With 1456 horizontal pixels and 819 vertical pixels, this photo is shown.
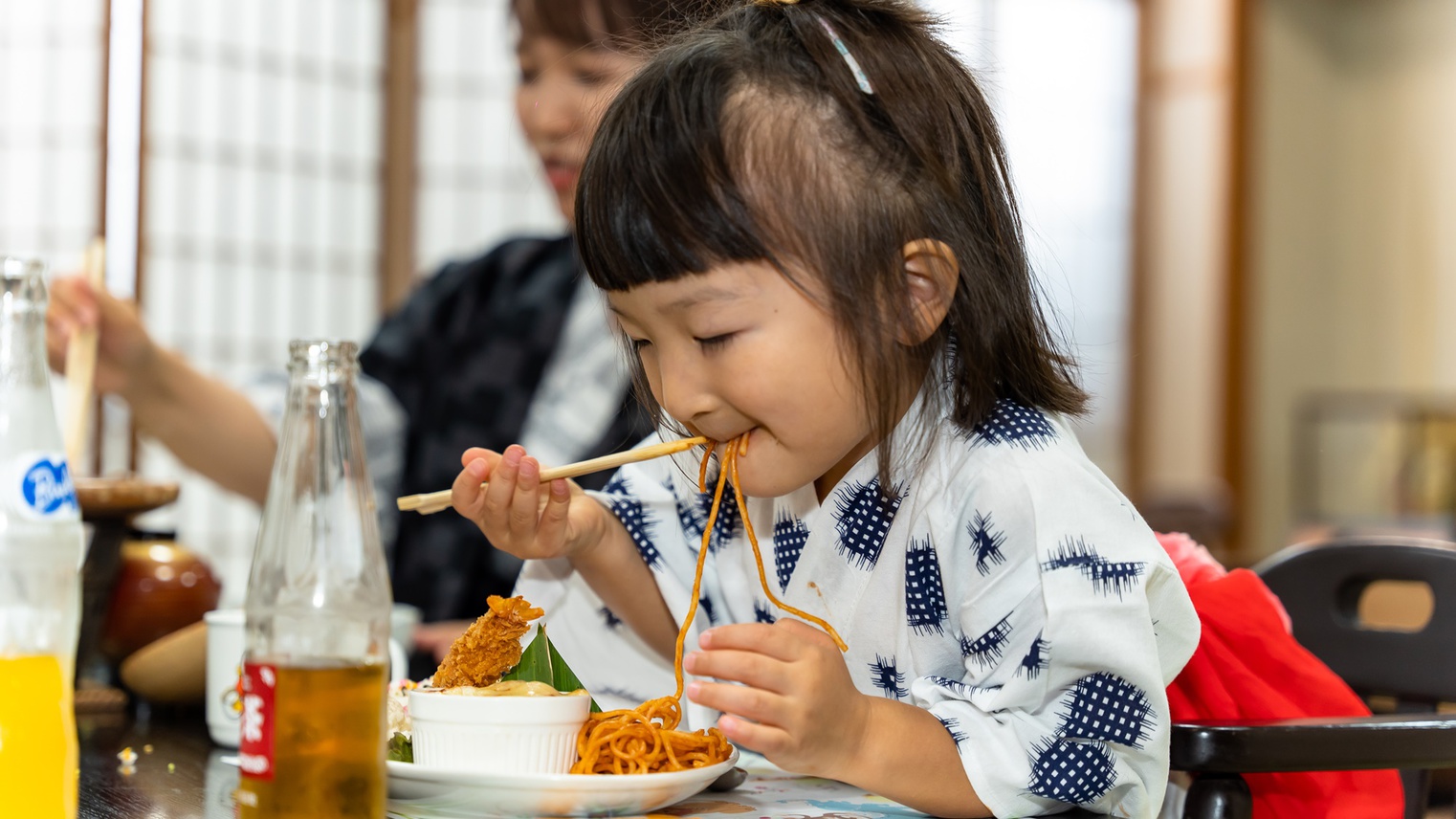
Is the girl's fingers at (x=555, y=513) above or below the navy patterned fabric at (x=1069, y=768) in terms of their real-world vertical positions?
above

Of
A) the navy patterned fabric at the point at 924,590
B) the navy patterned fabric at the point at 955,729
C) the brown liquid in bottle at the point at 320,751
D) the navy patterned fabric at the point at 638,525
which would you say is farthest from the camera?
the navy patterned fabric at the point at 638,525

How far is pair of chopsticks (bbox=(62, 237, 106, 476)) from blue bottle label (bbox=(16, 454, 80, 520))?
0.93 ft

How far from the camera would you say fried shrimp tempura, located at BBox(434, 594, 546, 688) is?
2.59ft

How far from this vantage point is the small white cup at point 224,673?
0.96 m

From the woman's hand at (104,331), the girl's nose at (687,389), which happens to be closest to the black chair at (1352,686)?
the girl's nose at (687,389)

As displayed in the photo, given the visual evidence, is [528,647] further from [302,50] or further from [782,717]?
[302,50]

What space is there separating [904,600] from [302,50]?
4070mm

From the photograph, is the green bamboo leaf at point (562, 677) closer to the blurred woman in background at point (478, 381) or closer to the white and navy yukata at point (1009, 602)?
the white and navy yukata at point (1009, 602)

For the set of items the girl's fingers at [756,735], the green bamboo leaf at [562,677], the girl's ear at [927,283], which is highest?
the girl's ear at [927,283]

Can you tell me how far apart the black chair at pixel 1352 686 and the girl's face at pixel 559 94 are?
0.92 m

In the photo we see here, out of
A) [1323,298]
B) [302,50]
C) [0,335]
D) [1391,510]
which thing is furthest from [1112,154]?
[0,335]

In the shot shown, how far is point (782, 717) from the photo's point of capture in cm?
69

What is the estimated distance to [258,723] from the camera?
0.59 metres

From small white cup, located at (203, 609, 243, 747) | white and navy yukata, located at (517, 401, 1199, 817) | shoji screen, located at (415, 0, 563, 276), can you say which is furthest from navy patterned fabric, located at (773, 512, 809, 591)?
shoji screen, located at (415, 0, 563, 276)
